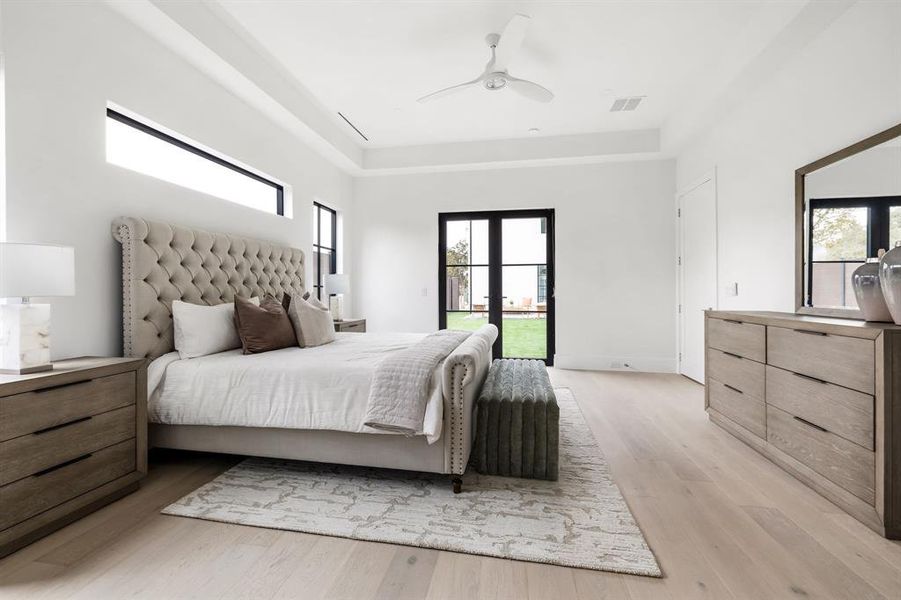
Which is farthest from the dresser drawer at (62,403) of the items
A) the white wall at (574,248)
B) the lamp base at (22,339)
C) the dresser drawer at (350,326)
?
the white wall at (574,248)

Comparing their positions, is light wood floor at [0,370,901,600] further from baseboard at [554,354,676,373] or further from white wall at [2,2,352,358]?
baseboard at [554,354,676,373]

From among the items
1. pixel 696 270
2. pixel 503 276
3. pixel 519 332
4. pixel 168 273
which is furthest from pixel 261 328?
pixel 696 270

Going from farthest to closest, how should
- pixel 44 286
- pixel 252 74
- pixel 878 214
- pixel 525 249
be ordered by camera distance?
pixel 525 249
pixel 252 74
pixel 878 214
pixel 44 286

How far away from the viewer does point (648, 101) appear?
404 centimetres

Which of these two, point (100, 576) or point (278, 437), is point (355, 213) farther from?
point (100, 576)

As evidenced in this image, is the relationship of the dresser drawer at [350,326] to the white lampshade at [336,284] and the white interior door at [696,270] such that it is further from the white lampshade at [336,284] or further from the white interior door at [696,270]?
the white interior door at [696,270]

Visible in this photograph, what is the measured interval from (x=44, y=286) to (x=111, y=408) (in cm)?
60

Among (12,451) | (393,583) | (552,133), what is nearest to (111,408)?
(12,451)

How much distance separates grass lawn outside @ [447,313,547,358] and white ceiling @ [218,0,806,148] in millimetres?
2471

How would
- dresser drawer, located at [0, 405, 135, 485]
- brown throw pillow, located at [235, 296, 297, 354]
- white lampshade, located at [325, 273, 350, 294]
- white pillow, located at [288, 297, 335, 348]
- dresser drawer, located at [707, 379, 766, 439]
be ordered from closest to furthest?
dresser drawer, located at [0, 405, 135, 485] → dresser drawer, located at [707, 379, 766, 439] → brown throw pillow, located at [235, 296, 297, 354] → white pillow, located at [288, 297, 335, 348] → white lampshade, located at [325, 273, 350, 294]

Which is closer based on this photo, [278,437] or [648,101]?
[278,437]

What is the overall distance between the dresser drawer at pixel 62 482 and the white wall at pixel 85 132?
25.7 inches

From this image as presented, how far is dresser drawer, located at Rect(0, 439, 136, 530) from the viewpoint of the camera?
1.48 meters

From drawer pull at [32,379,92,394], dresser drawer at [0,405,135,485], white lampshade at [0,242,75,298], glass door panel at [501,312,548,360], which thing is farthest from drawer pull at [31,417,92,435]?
glass door panel at [501,312,548,360]
